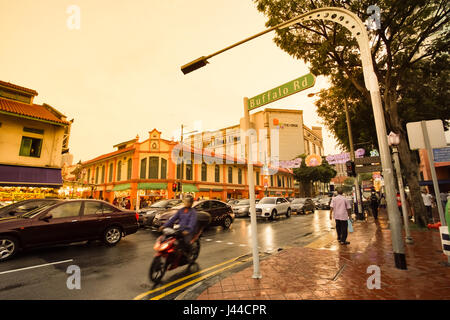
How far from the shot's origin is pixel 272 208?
1616cm

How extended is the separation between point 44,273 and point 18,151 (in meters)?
15.3

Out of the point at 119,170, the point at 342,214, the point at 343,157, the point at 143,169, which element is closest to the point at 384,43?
the point at 342,214

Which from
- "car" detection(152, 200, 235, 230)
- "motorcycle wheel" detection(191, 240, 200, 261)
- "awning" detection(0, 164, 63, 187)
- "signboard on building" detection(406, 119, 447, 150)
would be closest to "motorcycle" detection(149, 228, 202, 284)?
"motorcycle wheel" detection(191, 240, 200, 261)

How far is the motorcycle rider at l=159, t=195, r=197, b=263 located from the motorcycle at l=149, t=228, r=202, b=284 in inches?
4.0

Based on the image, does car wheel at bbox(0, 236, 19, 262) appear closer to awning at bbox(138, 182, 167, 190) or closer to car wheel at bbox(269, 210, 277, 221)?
car wheel at bbox(269, 210, 277, 221)

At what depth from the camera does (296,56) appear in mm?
10867

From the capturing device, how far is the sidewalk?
3553 millimetres

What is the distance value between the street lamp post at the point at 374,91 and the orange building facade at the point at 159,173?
58.2 ft

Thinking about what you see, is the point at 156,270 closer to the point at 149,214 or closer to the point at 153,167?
the point at 149,214

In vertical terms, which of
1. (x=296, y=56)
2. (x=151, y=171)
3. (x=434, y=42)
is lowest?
(x=151, y=171)

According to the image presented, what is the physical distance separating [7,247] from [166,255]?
15.4 feet
